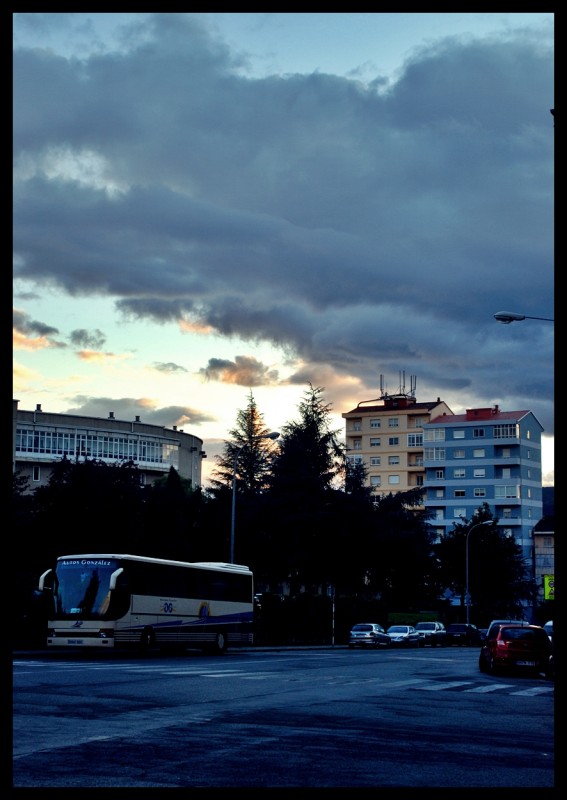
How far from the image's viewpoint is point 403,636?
65.2m

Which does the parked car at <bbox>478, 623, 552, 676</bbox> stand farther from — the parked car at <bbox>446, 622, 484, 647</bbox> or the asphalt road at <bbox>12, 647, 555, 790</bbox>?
the parked car at <bbox>446, 622, 484, 647</bbox>

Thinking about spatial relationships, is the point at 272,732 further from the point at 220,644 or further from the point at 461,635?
the point at 461,635

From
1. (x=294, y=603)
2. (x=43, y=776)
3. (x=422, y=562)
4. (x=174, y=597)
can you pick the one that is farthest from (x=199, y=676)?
(x=422, y=562)

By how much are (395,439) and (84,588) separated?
111968 mm

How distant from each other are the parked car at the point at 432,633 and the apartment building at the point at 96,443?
4812cm

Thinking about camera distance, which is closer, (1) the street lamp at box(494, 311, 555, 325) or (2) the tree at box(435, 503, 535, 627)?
(1) the street lamp at box(494, 311, 555, 325)

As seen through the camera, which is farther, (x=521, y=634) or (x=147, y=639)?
(x=147, y=639)

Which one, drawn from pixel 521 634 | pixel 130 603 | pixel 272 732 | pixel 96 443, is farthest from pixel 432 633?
pixel 96 443

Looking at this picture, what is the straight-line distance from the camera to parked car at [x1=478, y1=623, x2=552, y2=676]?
30719 mm

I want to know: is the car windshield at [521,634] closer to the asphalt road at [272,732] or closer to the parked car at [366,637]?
the asphalt road at [272,732]

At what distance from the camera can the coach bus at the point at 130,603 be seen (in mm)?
34406

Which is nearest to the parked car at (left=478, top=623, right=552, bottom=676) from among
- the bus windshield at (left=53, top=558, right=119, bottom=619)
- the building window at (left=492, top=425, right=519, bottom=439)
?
the bus windshield at (left=53, top=558, right=119, bottom=619)

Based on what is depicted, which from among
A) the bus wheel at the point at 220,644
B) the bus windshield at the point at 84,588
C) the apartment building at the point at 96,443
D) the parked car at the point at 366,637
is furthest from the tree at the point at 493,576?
the bus windshield at the point at 84,588

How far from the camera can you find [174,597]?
38.4m
